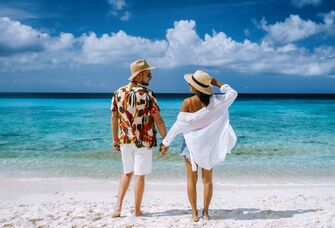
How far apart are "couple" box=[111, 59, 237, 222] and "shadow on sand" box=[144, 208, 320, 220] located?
518 millimetres

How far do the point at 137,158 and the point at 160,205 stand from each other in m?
1.36

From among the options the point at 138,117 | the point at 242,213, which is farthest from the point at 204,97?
the point at 242,213

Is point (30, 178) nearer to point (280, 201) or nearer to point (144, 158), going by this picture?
point (144, 158)

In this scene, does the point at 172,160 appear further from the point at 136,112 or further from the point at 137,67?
the point at 137,67

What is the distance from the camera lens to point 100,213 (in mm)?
4809

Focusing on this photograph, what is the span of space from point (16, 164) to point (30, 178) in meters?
1.81

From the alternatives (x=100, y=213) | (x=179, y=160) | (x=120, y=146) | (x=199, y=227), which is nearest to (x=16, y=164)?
(x=179, y=160)

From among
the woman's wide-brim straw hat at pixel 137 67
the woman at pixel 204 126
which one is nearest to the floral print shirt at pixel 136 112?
the woman's wide-brim straw hat at pixel 137 67

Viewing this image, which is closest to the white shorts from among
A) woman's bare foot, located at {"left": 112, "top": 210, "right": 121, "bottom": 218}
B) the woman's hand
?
woman's bare foot, located at {"left": 112, "top": 210, "right": 121, "bottom": 218}

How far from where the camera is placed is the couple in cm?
411

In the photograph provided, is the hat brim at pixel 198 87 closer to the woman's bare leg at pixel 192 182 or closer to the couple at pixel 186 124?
the couple at pixel 186 124

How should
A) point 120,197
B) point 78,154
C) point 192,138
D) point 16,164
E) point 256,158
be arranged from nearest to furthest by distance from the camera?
point 192,138
point 120,197
point 16,164
point 256,158
point 78,154

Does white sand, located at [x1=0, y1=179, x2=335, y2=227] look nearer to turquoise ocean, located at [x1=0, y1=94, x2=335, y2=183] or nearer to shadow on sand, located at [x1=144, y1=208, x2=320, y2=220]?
shadow on sand, located at [x1=144, y1=208, x2=320, y2=220]

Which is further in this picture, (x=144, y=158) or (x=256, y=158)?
(x=256, y=158)
